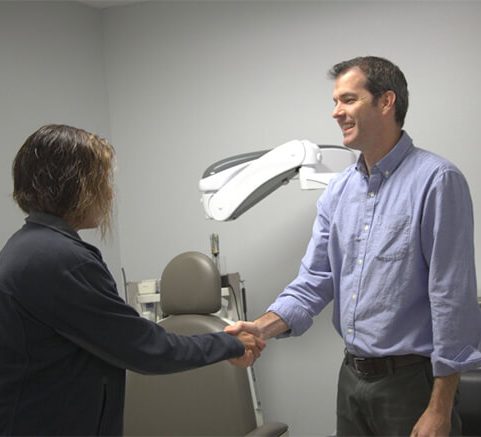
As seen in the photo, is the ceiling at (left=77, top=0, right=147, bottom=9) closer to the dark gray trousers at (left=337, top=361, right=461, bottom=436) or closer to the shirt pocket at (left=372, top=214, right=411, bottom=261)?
the shirt pocket at (left=372, top=214, right=411, bottom=261)

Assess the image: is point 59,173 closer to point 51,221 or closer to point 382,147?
point 51,221

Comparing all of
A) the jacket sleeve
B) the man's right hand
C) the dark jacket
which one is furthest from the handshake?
the dark jacket

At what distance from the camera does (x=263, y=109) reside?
3660mm

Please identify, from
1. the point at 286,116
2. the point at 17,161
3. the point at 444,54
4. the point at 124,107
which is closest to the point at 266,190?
the point at 286,116

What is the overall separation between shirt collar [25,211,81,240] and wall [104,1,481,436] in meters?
2.21

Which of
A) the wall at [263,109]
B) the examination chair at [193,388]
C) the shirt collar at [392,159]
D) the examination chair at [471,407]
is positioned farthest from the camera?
the wall at [263,109]

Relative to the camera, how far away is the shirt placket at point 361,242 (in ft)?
6.12

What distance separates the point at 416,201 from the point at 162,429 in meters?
1.32

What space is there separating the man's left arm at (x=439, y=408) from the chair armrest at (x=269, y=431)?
746 millimetres

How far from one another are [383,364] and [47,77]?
2527 millimetres

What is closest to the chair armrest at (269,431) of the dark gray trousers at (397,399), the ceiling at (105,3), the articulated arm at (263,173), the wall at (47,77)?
the dark gray trousers at (397,399)

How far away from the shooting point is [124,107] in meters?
4.02

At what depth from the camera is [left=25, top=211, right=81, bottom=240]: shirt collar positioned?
4.79ft

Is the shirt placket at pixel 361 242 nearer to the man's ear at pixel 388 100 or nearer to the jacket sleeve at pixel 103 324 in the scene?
the man's ear at pixel 388 100
